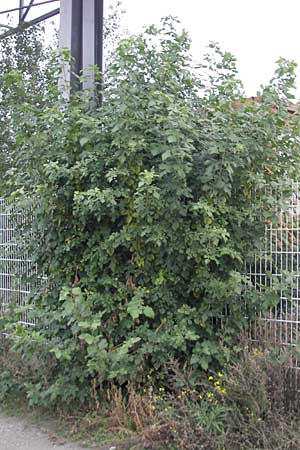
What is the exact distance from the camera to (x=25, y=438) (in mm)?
4746

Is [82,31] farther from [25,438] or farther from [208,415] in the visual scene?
[208,415]

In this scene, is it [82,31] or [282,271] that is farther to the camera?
[82,31]

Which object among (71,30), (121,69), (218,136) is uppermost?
(71,30)

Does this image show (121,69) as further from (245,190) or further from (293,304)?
(293,304)

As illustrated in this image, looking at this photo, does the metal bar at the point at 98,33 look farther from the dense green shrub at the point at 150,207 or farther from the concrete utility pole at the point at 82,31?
A: the dense green shrub at the point at 150,207

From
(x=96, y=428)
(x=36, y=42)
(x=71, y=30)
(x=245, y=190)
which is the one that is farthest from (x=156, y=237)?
(x=36, y=42)

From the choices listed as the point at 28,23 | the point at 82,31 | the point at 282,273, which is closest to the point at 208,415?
the point at 282,273

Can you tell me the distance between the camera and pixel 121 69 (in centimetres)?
488

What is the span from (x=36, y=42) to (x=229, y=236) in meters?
8.74

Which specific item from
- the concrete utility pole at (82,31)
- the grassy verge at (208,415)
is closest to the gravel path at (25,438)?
the grassy verge at (208,415)

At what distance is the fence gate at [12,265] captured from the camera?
5.88 m

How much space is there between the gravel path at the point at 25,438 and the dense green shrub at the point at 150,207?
0.89ft

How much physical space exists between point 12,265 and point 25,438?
2.11 meters

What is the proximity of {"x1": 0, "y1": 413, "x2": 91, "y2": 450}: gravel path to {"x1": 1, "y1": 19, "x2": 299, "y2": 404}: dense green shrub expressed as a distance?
27cm
